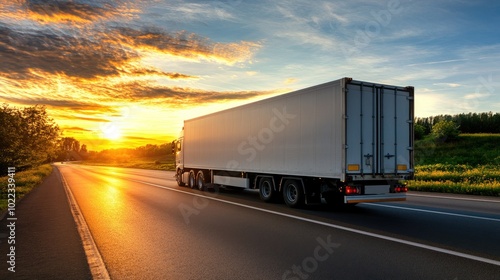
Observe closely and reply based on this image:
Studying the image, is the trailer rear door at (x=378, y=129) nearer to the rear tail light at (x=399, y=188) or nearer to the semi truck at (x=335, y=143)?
the semi truck at (x=335, y=143)

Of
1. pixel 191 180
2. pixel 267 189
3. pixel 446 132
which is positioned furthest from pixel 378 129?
pixel 446 132

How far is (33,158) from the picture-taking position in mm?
52562

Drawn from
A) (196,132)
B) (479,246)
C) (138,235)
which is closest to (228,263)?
(138,235)

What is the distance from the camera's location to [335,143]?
1084 centimetres

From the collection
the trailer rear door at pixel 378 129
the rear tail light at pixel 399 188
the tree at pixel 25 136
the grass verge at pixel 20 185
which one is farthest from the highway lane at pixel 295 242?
the tree at pixel 25 136

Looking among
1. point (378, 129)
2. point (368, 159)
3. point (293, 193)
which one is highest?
point (378, 129)

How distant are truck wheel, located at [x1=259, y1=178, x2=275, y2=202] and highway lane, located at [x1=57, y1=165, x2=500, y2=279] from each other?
1.22m

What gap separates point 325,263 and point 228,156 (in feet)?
36.7

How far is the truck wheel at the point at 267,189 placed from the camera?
13766 mm

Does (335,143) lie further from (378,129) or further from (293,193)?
(293,193)

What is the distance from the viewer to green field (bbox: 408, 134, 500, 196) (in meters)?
19.6

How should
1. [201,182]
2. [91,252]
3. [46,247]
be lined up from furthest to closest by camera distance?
[201,182], [46,247], [91,252]

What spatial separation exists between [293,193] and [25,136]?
2050 inches

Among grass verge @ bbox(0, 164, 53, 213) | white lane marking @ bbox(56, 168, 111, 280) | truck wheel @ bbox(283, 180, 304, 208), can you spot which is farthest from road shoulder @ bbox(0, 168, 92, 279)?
truck wheel @ bbox(283, 180, 304, 208)
